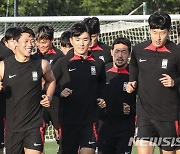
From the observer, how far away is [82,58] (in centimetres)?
1211

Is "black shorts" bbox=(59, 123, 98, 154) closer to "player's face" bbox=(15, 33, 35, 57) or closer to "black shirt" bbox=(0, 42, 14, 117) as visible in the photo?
"black shirt" bbox=(0, 42, 14, 117)

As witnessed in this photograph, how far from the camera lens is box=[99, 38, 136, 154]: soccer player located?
12648mm

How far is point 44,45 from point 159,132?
11.4 feet

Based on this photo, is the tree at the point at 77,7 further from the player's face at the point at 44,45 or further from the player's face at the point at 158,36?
the player's face at the point at 158,36

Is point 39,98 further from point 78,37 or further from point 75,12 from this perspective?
point 75,12

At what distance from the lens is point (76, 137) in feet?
39.6

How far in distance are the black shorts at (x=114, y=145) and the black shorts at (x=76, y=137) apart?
0.62m

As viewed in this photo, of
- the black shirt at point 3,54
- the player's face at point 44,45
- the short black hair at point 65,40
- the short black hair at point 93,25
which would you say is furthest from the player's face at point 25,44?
the short black hair at point 65,40

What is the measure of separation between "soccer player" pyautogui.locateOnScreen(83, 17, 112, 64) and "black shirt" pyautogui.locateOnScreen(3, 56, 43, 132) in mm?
2696

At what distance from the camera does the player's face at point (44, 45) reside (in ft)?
45.8

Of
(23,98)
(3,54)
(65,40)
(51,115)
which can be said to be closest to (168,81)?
(23,98)

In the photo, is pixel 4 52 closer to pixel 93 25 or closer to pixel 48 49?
pixel 48 49

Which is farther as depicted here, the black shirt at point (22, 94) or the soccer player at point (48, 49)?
the soccer player at point (48, 49)

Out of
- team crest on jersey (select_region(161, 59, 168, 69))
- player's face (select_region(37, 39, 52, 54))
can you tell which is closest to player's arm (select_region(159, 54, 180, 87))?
team crest on jersey (select_region(161, 59, 168, 69))
